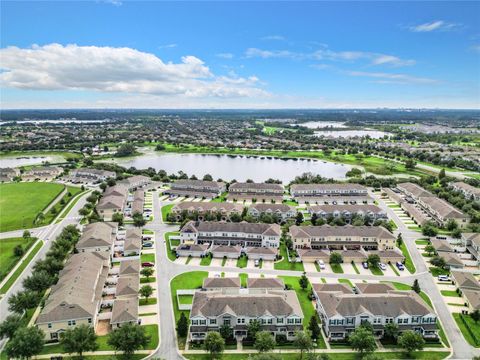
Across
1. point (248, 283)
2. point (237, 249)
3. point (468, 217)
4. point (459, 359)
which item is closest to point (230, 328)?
point (248, 283)

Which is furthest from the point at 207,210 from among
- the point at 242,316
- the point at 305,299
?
the point at 242,316

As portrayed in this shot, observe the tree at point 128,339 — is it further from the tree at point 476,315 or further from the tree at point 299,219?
the tree at point 299,219

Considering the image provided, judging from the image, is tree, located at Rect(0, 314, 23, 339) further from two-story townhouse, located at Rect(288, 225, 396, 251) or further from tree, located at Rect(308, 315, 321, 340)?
two-story townhouse, located at Rect(288, 225, 396, 251)

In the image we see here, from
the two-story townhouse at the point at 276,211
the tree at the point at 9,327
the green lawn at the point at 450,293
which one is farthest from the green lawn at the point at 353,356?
the two-story townhouse at the point at 276,211

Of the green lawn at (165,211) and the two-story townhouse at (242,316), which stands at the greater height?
the two-story townhouse at (242,316)

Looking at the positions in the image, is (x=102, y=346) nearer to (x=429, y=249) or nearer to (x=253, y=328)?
(x=253, y=328)

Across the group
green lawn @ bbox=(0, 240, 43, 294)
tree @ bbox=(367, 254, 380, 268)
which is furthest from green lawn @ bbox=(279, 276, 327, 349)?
green lawn @ bbox=(0, 240, 43, 294)
